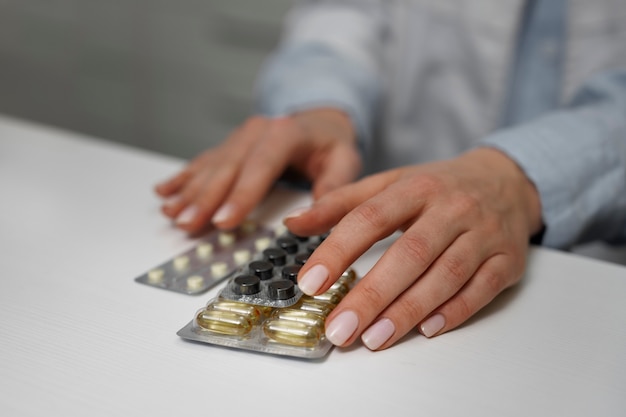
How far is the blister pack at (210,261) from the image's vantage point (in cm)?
46

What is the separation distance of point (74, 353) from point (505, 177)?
0.34m

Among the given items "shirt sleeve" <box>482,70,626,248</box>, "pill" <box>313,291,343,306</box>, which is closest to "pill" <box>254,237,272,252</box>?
"pill" <box>313,291,343,306</box>

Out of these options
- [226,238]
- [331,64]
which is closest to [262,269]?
[226,238]

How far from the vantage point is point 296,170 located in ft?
2.22

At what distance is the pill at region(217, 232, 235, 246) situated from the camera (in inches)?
21.1

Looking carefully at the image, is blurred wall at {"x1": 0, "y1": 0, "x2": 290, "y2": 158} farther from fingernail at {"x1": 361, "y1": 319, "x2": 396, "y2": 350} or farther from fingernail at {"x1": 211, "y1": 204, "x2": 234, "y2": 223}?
A: fingernail at {"x1": 361, "y1": 319, "x2": 396, "y2": 350}

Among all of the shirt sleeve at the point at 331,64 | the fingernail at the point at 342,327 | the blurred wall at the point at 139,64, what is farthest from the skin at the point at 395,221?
the blurred wall at the point at 139,64

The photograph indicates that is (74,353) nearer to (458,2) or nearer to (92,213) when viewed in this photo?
(92,213)

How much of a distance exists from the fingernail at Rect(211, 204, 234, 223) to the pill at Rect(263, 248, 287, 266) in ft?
0.32

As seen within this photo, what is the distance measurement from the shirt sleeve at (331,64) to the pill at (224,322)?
1.29 feet

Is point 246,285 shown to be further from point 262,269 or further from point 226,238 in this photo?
point 226,238

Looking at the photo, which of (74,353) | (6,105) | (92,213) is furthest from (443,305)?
(6,105)

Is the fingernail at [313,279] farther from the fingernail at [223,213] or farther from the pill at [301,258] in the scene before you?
the fingernail at [223,213]

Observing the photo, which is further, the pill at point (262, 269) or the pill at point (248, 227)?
the pill at point (248, 227)
